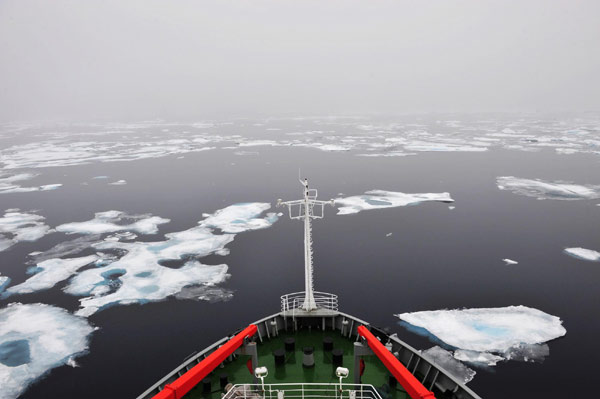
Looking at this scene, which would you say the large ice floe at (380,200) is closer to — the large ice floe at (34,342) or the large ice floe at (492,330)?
the large ice floe at (492,330)

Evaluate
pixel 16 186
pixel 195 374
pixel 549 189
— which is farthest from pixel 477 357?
pixel 16 186

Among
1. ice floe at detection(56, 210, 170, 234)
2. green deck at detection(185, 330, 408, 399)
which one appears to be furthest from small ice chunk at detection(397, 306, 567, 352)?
ice floe at detection(56, 210, 170, 234)

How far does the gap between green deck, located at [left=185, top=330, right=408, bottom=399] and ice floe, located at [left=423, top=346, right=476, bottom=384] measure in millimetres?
3566

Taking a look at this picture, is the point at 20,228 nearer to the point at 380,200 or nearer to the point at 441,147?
the point at 380,200

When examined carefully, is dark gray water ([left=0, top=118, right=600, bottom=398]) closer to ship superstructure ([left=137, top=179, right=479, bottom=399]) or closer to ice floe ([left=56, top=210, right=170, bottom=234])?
ice floe ([left=56, top=210, right=170, bottom=234])

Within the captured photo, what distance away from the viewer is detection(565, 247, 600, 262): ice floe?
18422mm

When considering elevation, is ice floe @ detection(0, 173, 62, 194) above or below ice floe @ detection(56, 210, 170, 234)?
above

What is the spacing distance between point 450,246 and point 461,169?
22903mm

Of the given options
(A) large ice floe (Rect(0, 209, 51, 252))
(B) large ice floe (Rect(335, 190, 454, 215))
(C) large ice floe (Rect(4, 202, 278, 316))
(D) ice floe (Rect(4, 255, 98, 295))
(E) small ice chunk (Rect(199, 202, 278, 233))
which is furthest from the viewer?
(B) large ice floe (Rect(335, 190, 454, 215))

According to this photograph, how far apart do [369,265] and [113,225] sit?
56.2ft

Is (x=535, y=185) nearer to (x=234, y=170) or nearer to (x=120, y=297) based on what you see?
(x=234, y=170)

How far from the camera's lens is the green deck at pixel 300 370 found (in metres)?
8.17

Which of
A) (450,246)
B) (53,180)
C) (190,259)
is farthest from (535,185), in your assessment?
(53,180)

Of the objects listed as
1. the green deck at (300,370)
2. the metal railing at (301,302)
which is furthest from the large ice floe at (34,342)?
the metal railing at (301,302)
